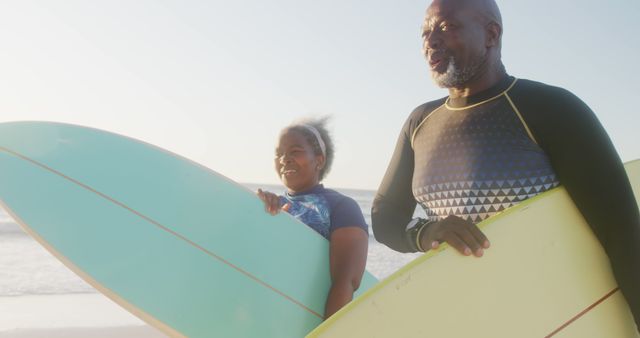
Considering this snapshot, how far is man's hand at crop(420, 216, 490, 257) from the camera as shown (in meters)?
1.32

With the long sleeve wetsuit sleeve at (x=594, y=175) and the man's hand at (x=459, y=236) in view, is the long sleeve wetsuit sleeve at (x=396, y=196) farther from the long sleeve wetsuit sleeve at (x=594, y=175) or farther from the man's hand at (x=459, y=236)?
the long sleeve wetsuit sleeve at (x=594, y=175)

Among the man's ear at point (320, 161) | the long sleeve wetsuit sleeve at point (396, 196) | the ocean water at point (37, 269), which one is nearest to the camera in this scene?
the long sleeve wetsuit sleeve at point (396, 196)

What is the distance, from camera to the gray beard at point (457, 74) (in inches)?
57.8

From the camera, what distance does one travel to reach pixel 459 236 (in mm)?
1347

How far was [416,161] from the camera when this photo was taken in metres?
1.59

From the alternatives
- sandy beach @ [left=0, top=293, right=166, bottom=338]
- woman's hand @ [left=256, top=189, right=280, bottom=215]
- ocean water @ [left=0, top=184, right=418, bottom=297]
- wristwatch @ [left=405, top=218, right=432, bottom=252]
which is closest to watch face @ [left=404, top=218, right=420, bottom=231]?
wristwatch @ [left=405, top=218, right=432, bottom=252]

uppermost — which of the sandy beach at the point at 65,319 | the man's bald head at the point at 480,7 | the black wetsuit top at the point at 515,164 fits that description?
the man's bald head at the point at 480,7

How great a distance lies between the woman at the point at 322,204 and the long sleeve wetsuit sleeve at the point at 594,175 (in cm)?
132

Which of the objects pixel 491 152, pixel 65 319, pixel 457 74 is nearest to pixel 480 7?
pixel 457 74

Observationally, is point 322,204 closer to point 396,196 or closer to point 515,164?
point 396,196

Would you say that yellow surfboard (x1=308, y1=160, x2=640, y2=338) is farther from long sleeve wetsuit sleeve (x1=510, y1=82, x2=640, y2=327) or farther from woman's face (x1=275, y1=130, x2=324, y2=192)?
woman's face (x1=275, y1=130, x2=324, y2=192)

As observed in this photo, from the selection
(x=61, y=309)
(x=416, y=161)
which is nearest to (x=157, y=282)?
(x=416, y=161)

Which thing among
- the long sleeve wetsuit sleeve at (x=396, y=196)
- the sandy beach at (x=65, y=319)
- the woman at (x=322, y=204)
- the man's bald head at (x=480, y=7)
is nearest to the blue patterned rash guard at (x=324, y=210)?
the woman at (x=322, y=204)

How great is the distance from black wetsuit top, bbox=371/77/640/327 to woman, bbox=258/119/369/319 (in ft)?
2.77
